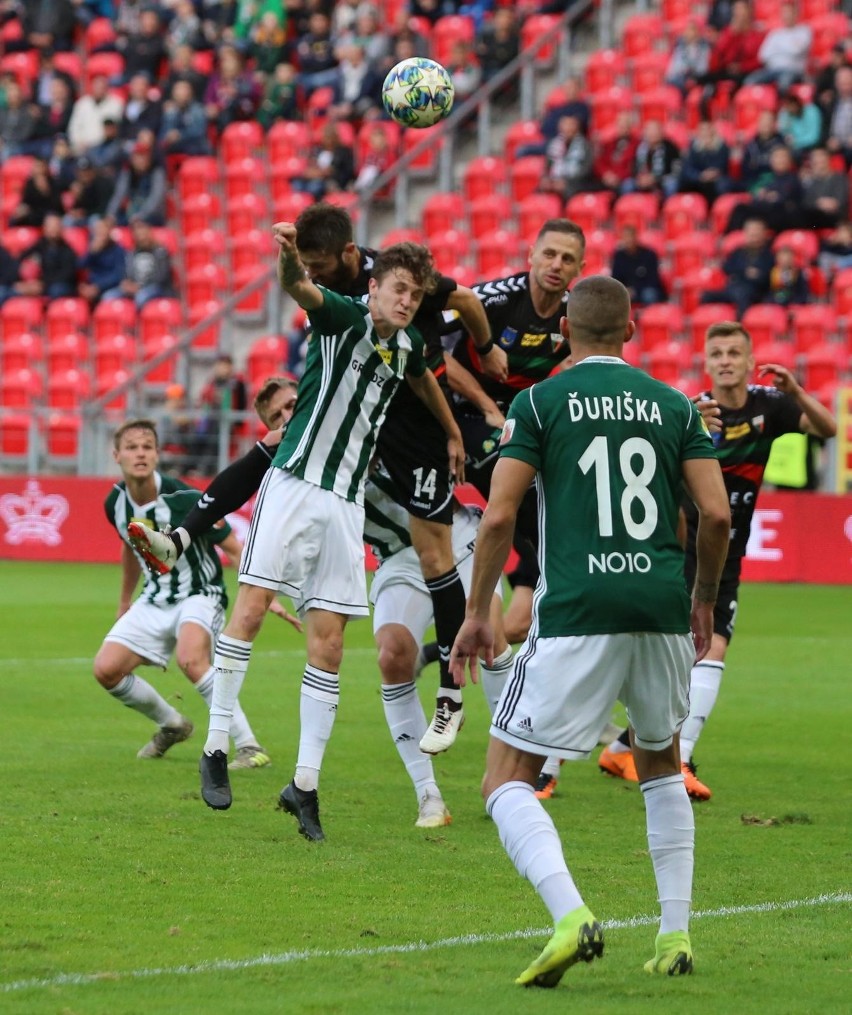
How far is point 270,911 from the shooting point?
580cm

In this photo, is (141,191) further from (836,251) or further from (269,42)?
(836,251)

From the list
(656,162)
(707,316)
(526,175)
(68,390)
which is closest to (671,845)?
(707,316)

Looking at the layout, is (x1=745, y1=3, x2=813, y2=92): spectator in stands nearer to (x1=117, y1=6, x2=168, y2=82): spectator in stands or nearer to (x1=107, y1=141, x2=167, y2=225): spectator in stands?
(x1=107, y1=141, x2=167, y2=225): spectator in stands

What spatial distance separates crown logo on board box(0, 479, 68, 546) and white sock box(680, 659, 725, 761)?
14.5 metres

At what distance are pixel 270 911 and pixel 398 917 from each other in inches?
16.6

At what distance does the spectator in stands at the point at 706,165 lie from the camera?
21156mm

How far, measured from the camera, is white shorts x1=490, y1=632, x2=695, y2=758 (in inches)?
197

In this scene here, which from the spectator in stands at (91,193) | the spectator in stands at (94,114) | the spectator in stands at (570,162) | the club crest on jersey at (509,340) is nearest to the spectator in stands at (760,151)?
the spectator in stands at (570,162)

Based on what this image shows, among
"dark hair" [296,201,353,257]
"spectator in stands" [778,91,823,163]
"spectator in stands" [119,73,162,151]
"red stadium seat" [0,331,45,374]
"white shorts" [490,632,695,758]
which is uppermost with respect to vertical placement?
"spectator in stands" [119,73,162,151]

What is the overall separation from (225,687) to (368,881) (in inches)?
48.6

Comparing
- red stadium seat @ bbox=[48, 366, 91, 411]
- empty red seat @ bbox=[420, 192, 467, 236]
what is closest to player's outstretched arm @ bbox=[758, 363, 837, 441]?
empty red seat @ bbox=[420, 192, 467, 236]

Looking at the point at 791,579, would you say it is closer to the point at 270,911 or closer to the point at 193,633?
the point at 193,633

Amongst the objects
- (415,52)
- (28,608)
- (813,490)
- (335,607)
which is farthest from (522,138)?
(335,607)

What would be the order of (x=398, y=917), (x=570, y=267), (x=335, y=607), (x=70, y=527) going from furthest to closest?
(x=70, y=527) → (x=570, y=267) → (x=335, y=607) → (x=398, y=917)
